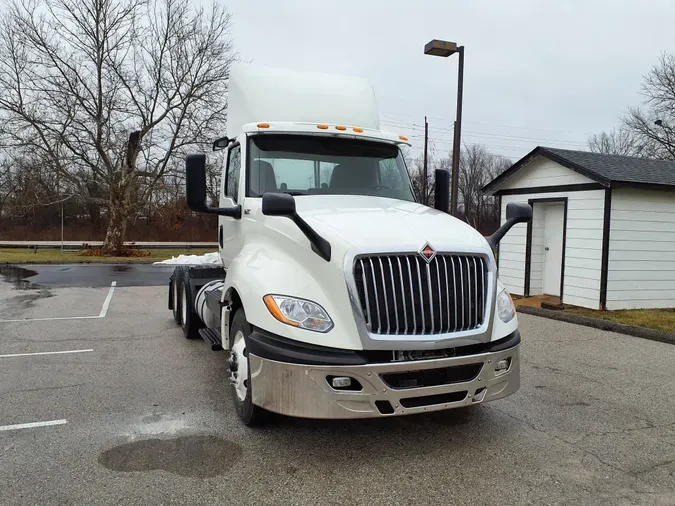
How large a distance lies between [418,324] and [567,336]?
5465 mm

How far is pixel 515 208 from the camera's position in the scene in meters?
4.57

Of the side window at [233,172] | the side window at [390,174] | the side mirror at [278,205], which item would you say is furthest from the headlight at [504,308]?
the side window at [233,172]

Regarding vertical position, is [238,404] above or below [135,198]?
below

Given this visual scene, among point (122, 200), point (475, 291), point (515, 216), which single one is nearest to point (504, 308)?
point (475, 291)

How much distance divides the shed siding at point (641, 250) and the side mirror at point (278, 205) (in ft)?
28.0

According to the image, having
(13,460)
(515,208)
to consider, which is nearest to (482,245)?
(515,208)

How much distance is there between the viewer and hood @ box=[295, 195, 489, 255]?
3.74m

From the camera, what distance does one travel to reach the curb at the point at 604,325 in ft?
25.8

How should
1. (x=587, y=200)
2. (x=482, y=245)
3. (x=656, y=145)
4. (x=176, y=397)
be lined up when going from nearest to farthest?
(x=482, y=245) < (x=176, y=397) < (x=587, y=200) < (x=656, y=145)

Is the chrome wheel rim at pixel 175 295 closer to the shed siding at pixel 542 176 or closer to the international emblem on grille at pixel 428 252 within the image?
the international emblem on grille at pixel 428 252

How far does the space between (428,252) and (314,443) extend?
1690 mm

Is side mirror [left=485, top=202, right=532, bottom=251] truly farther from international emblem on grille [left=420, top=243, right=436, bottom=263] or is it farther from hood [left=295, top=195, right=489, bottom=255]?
international emblem on grille [left=420, top=243, right=436, bottom=263]

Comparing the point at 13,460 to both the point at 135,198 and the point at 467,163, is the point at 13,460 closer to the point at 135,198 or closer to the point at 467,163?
the point at 135,198

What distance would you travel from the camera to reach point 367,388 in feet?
11.4
